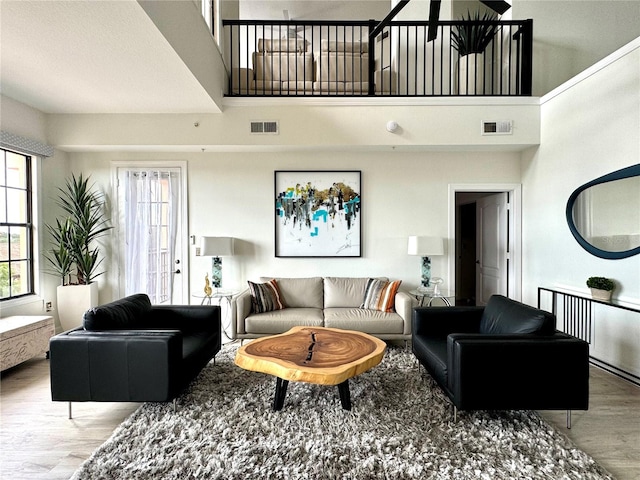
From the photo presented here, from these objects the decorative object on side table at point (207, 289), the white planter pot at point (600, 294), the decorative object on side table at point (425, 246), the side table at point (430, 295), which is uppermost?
the decorative object on side table at point (425, 246)

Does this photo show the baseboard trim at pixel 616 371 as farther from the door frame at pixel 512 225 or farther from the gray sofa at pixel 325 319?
the gray sofa at pixel 325 319

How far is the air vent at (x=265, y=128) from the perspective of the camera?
4273 millimetres

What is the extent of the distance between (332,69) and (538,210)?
126 inches

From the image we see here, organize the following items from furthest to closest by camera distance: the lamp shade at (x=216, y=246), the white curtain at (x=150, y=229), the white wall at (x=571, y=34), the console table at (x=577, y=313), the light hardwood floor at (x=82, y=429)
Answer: the white curtain at (x=150, y=229) → the white wall at (x=571, y=34) → the lamp shade at (x=216, y=246) → the console table at (x=577, y=313) → the light hardwood floor at (x=82, y=429)

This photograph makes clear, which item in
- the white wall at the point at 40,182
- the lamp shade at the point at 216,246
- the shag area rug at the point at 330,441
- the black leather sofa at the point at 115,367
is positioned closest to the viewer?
the shag area rug at the point at 330,441

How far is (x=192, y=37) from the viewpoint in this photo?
3135mm

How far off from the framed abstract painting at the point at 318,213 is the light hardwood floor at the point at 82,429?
2672mm

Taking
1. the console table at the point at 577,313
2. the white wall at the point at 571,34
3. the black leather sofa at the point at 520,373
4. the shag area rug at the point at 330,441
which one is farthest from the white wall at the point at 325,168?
the black leather sofa at the point at 520,373

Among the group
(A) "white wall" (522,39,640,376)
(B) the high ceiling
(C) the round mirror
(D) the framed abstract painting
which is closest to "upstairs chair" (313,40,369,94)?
(D) the framed abstract painting

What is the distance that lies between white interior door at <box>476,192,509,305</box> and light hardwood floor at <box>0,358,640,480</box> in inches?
82.0

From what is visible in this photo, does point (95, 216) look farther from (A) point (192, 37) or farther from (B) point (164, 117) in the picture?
(A) point (192, 37)

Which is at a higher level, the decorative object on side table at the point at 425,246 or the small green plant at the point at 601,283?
the decorative object on side table at the point at 425,246

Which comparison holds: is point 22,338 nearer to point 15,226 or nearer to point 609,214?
point 15,226

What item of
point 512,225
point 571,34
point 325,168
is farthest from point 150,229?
point 571,34
